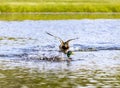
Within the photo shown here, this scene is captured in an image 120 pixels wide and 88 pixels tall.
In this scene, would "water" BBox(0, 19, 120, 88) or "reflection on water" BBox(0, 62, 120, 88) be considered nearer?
"reflection on water" BBox(0, 62, 120, 88)

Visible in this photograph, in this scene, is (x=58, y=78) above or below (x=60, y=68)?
below

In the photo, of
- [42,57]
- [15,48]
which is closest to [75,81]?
[42,57]

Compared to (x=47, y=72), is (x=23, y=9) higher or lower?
higher

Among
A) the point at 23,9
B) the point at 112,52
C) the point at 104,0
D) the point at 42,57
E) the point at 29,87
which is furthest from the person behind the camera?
the point at 104,0

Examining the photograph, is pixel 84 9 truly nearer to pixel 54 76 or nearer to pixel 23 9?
pixel 23 9

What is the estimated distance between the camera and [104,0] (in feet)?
437

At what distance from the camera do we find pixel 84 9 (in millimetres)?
108625

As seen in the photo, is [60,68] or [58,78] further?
[60,68]

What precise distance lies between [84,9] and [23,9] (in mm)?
12416

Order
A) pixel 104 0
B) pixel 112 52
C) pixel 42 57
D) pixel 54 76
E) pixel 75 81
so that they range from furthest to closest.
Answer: pixel 104 0 → pixel 112 52 → pixel 42 57 → pixel 54 76 → pixel 75 81

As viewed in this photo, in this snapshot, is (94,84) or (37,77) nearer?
(94,84)

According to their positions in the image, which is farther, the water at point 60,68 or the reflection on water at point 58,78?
the water at point 60,68

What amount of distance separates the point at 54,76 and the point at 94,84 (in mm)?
3139

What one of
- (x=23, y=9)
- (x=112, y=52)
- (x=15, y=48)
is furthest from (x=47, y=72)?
(x=23, y=9)
